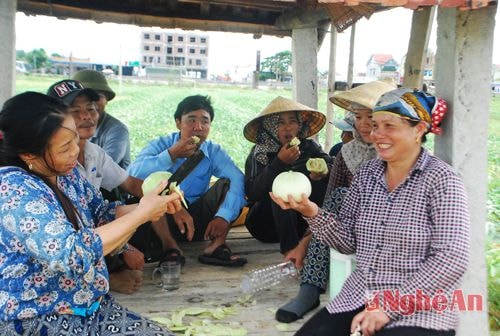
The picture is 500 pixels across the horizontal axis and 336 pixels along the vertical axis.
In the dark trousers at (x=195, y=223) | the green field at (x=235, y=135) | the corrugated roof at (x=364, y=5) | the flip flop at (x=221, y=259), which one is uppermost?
the corrugated roof at (x=364, y=5)

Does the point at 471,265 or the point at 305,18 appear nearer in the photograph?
the point at 471,265

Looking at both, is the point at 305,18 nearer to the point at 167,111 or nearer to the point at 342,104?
the point at 342,104

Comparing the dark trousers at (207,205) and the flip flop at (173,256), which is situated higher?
the dark trousers at (207,205)

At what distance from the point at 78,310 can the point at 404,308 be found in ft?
4.97

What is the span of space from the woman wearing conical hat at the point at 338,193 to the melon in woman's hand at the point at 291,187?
0.62 metres

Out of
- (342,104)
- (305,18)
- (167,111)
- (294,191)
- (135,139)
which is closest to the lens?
(294,191)

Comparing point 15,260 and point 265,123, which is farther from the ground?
point 265,123

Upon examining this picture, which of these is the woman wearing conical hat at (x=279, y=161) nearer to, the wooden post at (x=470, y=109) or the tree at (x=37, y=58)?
the wooden post at (x=470, y=109)

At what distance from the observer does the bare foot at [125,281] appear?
11.7 feet

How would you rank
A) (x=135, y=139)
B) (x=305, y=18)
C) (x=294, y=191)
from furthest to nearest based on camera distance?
(x=135, y=139)
(x=305, y=18)
(x=294, y=191)

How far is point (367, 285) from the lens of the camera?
2.36 meters

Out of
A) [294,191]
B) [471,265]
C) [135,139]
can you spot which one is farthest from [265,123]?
[135,139]

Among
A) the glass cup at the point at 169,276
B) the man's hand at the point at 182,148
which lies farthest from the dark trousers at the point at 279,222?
the glass cup at the point at 169,276

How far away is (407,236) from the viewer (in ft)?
7.36
